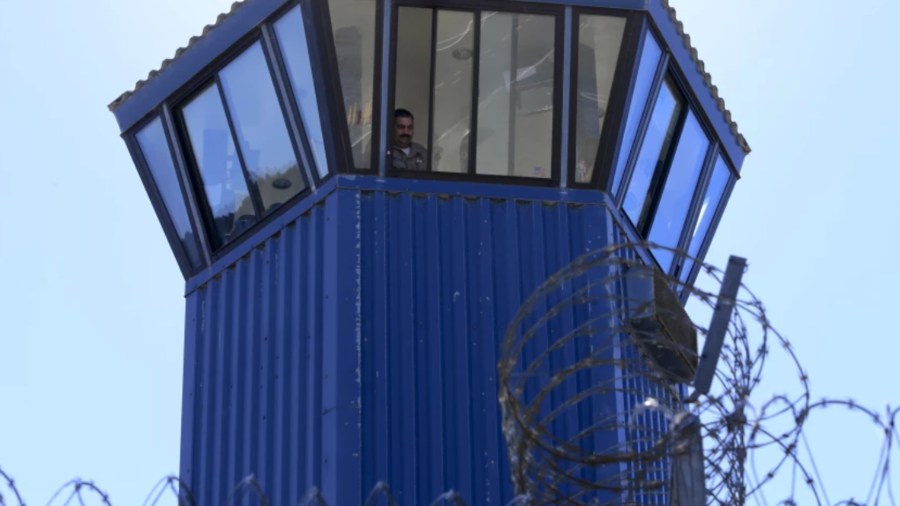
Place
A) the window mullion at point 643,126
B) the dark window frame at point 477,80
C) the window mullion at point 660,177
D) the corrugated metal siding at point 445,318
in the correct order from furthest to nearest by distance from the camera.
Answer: the window mullion at point 660,177 → the window mullion at point 643,126 → the dark window frame at point 477,80 → the corrugated metal siding at point 445,318

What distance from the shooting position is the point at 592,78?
15953mm

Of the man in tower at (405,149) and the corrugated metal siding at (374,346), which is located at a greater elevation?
the man in tower at (405,149)

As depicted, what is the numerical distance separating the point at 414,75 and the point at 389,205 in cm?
104

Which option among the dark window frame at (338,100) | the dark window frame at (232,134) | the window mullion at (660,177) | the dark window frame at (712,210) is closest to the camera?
the dark window frame at (338,100)

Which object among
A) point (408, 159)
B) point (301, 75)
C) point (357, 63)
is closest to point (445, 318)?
point (408, 159)

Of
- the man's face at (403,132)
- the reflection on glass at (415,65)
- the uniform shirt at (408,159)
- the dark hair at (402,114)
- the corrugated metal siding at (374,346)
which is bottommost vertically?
the corrugated metal siding at (374,346)

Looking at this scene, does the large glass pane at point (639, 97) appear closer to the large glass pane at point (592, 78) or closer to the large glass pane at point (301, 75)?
the large glass pane at point (592, 78)

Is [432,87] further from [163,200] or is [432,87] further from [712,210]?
[712,210]

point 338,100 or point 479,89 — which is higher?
point 479,89

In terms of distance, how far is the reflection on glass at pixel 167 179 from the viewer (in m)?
17.0

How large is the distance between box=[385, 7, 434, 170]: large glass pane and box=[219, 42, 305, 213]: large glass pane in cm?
89

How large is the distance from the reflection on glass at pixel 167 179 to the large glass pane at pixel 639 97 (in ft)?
11.5

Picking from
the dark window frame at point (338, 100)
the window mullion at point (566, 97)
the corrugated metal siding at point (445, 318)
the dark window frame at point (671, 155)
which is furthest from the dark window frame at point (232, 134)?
the dark window frame at point (671, 155)

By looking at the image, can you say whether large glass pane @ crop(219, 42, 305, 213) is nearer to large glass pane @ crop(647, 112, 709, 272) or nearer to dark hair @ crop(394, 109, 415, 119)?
dark hair @ crop(394, 109, 415, 119)
